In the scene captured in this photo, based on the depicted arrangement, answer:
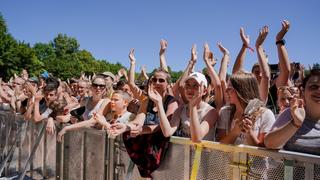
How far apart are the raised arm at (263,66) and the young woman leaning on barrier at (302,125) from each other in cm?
108

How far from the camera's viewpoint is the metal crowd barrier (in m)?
3.12

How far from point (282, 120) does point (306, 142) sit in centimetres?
25

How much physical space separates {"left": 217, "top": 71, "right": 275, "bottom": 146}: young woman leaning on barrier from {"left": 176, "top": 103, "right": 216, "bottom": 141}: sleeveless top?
80mm

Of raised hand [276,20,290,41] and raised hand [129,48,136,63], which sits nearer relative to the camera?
raised hand [276,20,290,41]

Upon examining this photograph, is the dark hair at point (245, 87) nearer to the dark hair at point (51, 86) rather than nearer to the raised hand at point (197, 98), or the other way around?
the raised hand at point (197, 98)

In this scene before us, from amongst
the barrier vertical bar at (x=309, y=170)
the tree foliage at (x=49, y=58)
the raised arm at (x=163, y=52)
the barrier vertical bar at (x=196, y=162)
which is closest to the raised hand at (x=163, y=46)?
the raised arm at (x=163, y=52)

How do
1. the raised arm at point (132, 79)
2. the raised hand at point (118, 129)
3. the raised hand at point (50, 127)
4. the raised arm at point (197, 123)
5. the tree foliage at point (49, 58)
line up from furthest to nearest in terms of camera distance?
the tree foliage at point (49, 58), the raised hand at point (50, 127), the raised arm at point (132, 79), the raised hand at point (118, 129), the raised arm at point (197, 123)

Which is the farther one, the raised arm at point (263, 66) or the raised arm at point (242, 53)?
the raised arm at point (242, 53)

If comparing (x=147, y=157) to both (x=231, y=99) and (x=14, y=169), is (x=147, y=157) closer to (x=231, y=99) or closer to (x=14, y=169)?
(x=231, y=99)

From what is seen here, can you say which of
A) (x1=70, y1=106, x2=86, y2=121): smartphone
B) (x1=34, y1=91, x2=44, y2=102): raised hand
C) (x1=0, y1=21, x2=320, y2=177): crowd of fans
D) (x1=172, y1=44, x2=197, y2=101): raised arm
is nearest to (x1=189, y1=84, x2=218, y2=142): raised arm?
(x1=0, y1=21, x2=320, y2=177): crowd of fans

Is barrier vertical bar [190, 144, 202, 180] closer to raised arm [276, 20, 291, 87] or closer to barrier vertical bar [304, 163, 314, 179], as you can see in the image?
barrier vertical bar [304, 163, 314, 179]

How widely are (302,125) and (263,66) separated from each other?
72.2 inches

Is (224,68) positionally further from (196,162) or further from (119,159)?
(196,162)

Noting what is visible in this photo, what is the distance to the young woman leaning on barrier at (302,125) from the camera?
10.2ft
